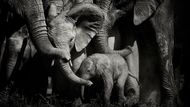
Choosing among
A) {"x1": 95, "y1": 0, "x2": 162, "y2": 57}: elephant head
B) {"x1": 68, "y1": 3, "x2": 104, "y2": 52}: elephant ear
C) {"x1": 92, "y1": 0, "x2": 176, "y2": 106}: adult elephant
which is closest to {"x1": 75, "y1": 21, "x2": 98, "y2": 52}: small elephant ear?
{"x1": 68, "y1": 3, "x2": 104, "y2": 52}: elephant ear

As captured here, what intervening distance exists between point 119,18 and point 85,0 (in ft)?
1.35

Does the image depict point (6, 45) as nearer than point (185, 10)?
Yes

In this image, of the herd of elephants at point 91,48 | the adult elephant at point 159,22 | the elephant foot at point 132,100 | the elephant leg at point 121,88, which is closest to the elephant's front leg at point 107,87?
the herd of elephants at point 91,48

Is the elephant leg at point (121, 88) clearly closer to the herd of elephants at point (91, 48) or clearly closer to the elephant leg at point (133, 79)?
the herd of elephants at point (91, 48)

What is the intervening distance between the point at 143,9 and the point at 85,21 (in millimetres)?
608

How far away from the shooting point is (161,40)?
4.53 metres

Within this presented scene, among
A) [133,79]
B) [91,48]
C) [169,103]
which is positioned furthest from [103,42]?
[169,103]

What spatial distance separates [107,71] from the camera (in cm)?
405

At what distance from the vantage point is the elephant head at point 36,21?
3848 mm

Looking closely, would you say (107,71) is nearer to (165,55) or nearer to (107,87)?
(107,87)

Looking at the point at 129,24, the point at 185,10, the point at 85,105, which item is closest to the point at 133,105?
the point at 85,105

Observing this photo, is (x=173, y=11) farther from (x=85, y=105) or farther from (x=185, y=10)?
(x=85, y=105)

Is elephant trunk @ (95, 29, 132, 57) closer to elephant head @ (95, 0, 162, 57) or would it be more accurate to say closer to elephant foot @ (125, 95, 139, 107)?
elephant head @ (95, 0, 162, 57)

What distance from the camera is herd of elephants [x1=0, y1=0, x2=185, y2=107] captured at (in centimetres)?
398
